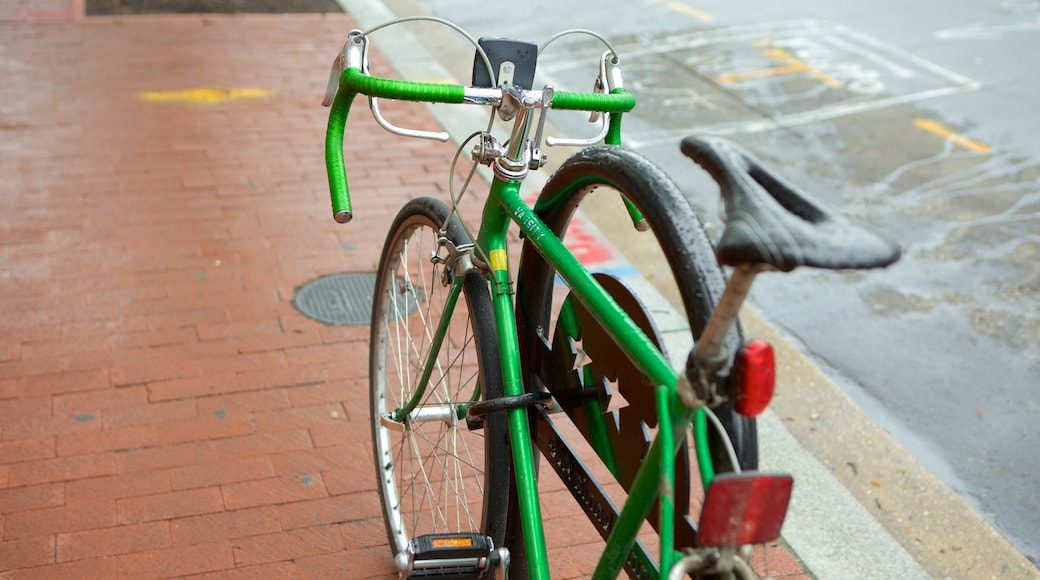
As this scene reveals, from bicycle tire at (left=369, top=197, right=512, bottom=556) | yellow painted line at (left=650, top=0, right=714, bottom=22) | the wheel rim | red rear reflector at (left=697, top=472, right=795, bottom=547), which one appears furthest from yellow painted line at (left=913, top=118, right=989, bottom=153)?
red rear reflector at (left=697, top=472, right=795, bottom=547)

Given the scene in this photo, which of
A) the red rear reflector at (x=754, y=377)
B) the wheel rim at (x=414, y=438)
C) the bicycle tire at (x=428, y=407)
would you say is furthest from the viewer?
the wheel rim at (x=414, y=438)

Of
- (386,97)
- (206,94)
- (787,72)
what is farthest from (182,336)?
(787,72)

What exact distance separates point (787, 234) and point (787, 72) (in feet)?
27.2

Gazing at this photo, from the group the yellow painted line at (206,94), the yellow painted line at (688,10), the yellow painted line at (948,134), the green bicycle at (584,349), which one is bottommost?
the yellow painted line at (206,94)

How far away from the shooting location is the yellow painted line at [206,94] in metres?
7.68

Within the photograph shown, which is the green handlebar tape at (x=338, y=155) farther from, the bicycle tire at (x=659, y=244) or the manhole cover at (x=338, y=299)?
the manhole cover at (x=338, y=299)

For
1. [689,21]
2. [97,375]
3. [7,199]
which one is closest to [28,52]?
[7,199]

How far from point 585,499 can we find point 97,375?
102 inches

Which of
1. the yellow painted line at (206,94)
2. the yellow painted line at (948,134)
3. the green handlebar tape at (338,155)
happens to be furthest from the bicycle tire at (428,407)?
the yellow painted line at (948,134)

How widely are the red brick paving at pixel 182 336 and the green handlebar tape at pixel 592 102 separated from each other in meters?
1.20

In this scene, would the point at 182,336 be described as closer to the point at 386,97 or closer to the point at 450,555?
the point at 450,555

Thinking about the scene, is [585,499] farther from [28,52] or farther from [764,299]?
[28,52]

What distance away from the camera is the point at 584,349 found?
7.50 ft

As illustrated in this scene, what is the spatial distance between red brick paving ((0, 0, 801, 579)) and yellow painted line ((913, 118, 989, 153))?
3.67 metres
